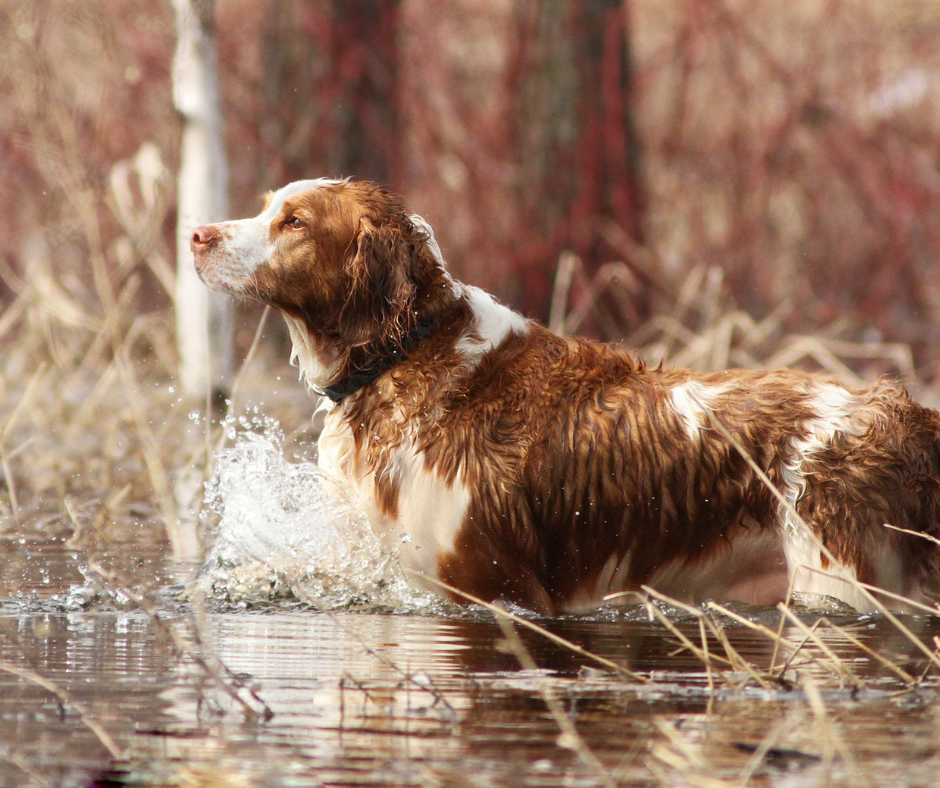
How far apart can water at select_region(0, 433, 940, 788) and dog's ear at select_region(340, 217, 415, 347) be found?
53 centimetres

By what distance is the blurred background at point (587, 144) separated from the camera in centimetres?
974

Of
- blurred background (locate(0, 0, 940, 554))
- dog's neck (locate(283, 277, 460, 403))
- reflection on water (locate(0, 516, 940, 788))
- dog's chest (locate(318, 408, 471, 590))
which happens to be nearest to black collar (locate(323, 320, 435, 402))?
dog's neck (locate(283, 277, 460, 403))

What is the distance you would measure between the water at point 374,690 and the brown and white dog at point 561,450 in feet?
0.51

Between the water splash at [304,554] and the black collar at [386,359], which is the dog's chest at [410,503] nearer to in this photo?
the water splash at [304,554]

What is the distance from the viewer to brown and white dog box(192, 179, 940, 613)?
13.0 ft

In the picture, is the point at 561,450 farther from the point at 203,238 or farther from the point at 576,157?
the point at 576,157

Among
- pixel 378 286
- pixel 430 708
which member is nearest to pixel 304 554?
pixel 378 286

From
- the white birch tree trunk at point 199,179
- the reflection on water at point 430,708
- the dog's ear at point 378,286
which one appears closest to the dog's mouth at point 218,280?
the dog's ear at point 378,286

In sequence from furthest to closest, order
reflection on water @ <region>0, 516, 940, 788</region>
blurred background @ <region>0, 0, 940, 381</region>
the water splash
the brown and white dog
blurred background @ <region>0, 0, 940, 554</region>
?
blurred background @ <region>0, 0, 940, 381</region> → blurred background @ <region>0, 0, 940, 554</region> → the water splash → the brown and white dog → reflection on water @ <region>0, 516, 940, 788</region>

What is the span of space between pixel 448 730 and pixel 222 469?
2193mm

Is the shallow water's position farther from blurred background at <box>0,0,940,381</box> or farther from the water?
blurred background at <box>0,0,940,381</box>

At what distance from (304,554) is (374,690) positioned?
1318mm

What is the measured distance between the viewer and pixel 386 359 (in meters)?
4.13

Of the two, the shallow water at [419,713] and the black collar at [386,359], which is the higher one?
the black collar at [386,359]
